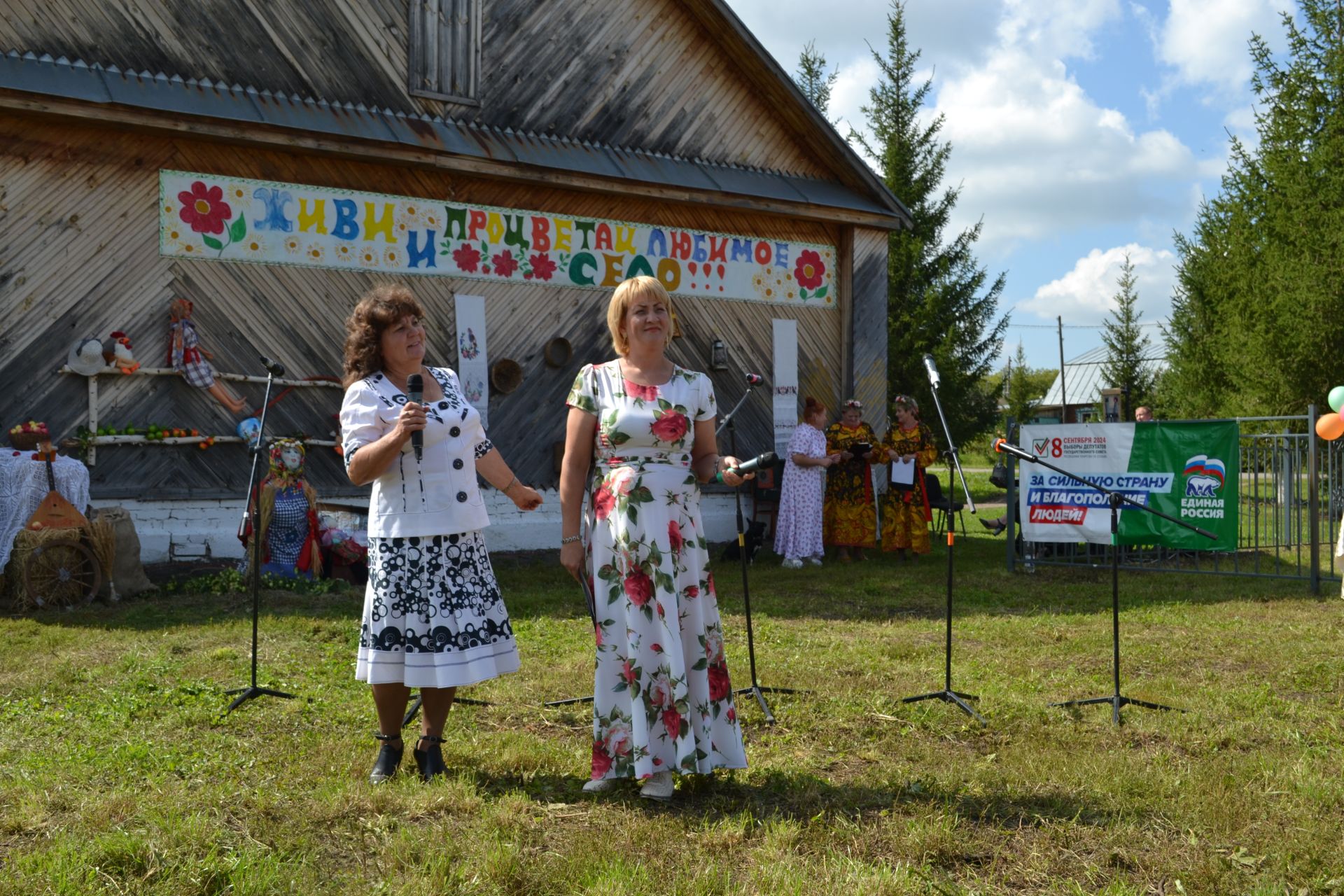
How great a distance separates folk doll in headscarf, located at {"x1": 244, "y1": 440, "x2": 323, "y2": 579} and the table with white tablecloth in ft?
4.74

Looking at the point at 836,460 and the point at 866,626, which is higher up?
the point at 836,460

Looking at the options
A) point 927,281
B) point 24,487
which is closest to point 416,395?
point 24,487

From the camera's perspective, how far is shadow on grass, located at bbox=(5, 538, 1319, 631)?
8.66 meters

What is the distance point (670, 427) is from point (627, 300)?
0.54 metres

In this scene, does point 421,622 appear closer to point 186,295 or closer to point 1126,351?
point 186,295

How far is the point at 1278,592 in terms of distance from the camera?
34.2 feet

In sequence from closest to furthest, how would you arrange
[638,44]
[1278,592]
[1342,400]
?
[1342,400] < [1278,592] < [638,44]

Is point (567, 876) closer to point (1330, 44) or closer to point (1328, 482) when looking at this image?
point (1328, 482)

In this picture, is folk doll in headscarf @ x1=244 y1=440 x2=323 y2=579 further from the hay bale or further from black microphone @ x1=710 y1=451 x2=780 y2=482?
black microphone @ x1=710 y1=451 x2=780 y2=482

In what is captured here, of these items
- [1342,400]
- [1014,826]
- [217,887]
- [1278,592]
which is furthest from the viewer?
[1278,592]

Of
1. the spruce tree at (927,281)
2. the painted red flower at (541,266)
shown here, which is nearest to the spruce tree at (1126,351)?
the spruce tree at (927,281)

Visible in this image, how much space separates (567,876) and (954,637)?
5115mm

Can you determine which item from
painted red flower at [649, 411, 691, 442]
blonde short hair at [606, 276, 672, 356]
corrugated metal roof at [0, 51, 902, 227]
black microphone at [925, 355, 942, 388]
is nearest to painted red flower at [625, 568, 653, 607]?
painted red flower at [649, 411, 691, 442]

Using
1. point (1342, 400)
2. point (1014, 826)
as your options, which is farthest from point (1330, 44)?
point (1014, 826)
